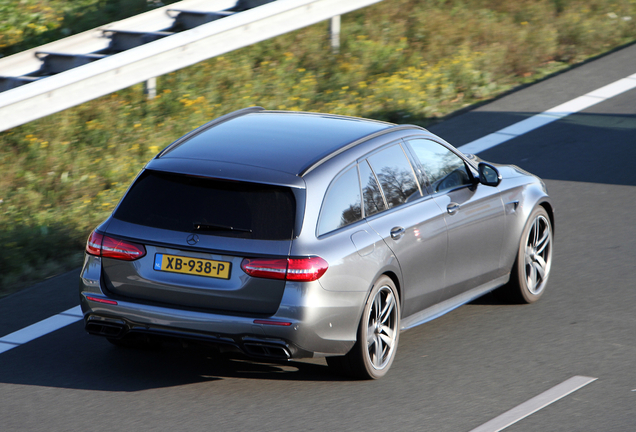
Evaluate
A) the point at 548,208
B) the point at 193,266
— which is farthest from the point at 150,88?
the point at 193,266

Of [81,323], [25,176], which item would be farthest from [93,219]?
[81,323]

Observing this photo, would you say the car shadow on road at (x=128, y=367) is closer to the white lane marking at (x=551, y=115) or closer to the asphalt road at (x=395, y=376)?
the asphalt road at (x=395, y=376)

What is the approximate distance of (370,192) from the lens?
6367mm

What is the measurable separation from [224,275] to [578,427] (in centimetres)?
224

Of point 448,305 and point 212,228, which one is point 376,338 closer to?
point 448,305

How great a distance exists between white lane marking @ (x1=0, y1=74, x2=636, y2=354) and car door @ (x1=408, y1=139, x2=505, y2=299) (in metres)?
2.91

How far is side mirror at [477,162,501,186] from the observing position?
24.3 feet

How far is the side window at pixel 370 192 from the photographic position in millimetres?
6312

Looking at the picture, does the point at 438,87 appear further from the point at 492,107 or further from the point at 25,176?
the point at 25,176

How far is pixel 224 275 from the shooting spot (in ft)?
18.8

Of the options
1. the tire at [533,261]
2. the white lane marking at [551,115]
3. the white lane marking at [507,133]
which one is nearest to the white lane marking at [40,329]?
the white lane marking at [507,133]

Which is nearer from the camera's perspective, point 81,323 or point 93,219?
point 81,323

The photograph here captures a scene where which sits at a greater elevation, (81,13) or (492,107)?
(81,13)

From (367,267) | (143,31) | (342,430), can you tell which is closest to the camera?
(342,430)
